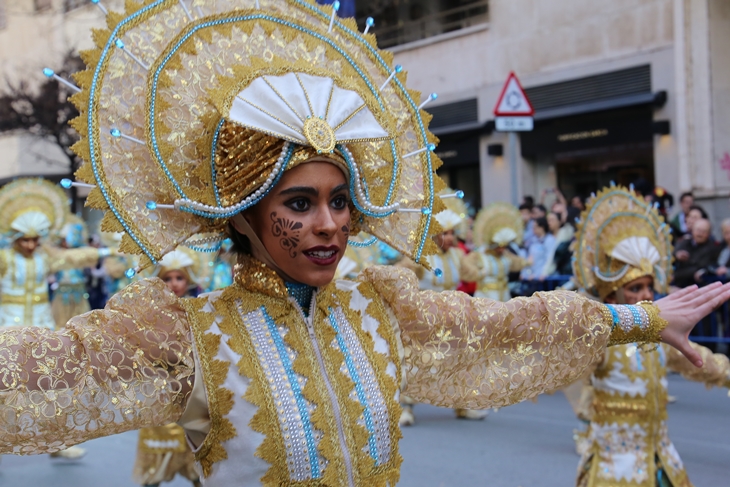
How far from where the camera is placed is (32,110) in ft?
68.9

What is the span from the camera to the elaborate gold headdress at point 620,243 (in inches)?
176

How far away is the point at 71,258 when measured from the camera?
9195 mm

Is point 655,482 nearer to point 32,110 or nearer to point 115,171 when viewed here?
point 115,171

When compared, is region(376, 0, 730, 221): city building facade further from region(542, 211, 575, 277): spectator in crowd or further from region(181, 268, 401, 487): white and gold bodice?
region(181, 268, 401, 487): white and gold bodice

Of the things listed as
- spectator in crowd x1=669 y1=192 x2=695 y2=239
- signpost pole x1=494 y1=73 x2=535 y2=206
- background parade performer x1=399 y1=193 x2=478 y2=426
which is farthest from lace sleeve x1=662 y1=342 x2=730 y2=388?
spectator in crowd x1=669 y1=192 x2=695 y2=239

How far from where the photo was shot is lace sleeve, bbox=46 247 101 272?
9.04 m

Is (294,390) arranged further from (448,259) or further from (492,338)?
(448,259)

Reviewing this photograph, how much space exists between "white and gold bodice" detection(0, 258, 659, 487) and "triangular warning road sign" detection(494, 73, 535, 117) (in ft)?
20.4

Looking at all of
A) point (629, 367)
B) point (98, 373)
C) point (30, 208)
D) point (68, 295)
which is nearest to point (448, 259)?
point (30, 208)

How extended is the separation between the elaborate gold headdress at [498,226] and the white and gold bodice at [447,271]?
2.01 ft

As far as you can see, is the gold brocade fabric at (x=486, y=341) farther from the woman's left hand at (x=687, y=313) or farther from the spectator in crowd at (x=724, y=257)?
the spectator in crowd at (x=724, y=257)

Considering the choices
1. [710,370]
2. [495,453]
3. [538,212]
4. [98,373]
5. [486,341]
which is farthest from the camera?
[538,212]

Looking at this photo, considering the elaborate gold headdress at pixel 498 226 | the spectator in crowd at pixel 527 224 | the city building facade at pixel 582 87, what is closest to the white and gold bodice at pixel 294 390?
the elaborate gold headdress at pixel 498 226

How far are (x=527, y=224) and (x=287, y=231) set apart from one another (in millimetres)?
9934
